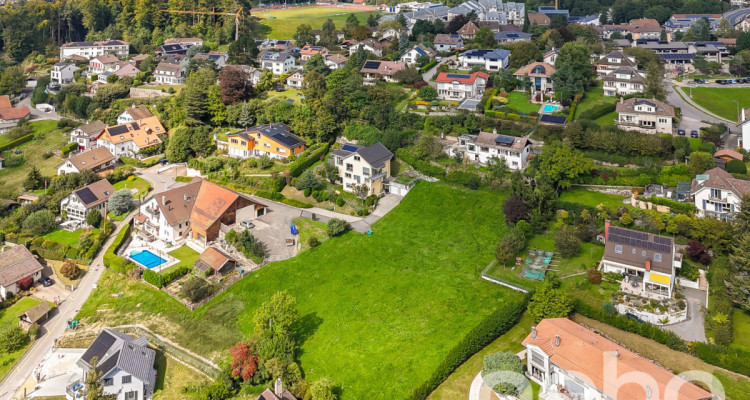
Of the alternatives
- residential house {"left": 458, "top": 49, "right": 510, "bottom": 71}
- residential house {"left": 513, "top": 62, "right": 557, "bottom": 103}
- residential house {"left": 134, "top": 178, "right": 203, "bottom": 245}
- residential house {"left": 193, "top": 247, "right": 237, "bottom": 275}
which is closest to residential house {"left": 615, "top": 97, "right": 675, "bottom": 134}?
residential house {"left": 513, "top": 62, "right": 557, "bottom": 103}

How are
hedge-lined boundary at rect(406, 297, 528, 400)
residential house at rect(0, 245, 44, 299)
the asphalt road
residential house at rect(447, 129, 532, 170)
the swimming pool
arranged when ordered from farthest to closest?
the swimming pool
residential house at rect(447, 129, 532, 170)
residential house at rect(0, 245, 44, 299)
the asphalt road
hedge-lined boundary at rect(406, 297, 528, 400)

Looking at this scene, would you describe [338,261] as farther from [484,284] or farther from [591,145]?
[591,145]

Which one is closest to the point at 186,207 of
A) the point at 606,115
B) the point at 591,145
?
the point at 591,145

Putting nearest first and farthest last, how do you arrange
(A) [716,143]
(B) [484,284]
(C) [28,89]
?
1. (B) [484,284]
2. (A) [716,143]
3. (C) [28,89]

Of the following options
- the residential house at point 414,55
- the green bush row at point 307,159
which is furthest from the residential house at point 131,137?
the residential house at point 414,55

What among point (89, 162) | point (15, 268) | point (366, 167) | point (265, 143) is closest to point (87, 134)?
point (89, 162)

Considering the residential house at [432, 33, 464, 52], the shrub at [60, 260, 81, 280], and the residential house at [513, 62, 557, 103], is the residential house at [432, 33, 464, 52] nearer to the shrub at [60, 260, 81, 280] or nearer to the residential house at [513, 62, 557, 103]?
the residential house at [513, 62, 557, 103]

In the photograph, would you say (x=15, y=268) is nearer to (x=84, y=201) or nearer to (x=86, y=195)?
(x=84, y=201)
